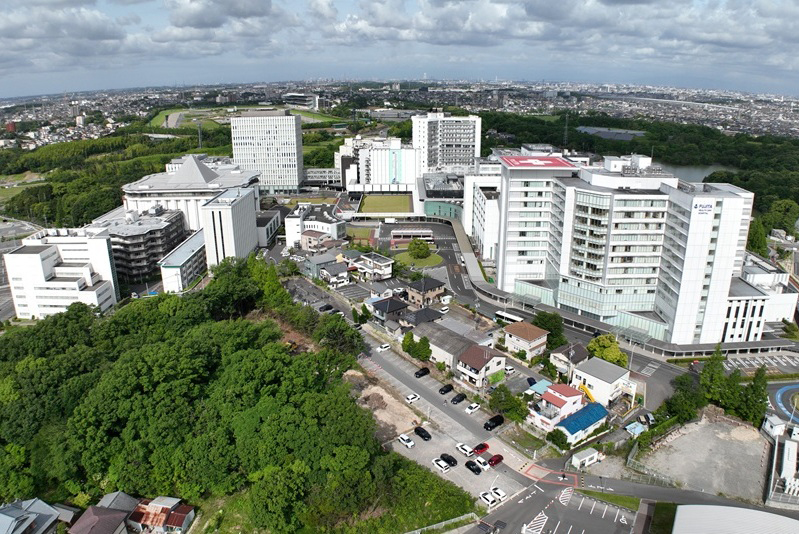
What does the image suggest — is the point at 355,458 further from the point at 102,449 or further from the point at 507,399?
the point at 102,449

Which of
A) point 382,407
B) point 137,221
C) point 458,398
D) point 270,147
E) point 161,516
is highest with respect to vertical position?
point 270,147

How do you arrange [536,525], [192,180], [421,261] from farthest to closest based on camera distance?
[192,180] → [421,261] → [536,525]

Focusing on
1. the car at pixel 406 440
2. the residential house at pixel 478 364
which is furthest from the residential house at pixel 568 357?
the car at pixel 406 440

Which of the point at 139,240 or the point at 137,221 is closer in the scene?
the point at 139,240

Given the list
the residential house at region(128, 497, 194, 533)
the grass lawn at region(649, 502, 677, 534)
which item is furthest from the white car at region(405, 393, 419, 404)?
the grass lawn at region(649, 502, 677, 534)

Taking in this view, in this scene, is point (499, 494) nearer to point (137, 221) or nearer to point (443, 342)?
point (443, 342)

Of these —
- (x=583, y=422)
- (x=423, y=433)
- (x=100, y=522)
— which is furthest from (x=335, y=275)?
(x=100, y=522)

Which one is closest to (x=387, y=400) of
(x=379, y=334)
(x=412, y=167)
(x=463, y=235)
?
(x=379, y=334)
